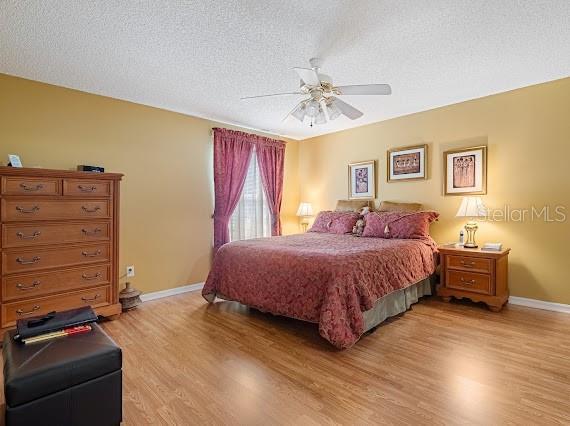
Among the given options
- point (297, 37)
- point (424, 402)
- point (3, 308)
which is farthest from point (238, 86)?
point (424, 402)

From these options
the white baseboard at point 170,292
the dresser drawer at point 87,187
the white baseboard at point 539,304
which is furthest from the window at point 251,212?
the white baseboard at point 539,304

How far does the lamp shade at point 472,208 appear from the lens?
10.9 feet

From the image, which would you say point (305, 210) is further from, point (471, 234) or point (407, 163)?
point (471, 234)

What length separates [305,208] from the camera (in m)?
5.34

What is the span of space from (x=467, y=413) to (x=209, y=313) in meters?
2.34

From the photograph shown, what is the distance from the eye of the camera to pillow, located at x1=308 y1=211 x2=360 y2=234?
4.24 meters

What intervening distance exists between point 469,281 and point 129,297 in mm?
3666

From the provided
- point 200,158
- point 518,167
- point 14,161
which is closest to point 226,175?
point 200,158

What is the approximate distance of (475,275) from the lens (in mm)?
3209

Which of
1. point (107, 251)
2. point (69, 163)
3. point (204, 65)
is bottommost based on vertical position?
point (107, 251)

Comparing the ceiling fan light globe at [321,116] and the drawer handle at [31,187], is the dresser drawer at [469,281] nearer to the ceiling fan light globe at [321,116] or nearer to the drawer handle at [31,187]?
the ceiling fan light globe at [321,116]

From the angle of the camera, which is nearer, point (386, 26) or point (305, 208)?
point (386, 26)

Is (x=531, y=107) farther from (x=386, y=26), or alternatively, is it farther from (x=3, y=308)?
(x=3, y=308)

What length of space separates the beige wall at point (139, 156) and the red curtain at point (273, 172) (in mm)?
807
